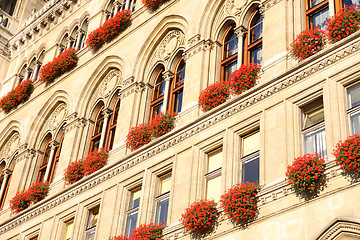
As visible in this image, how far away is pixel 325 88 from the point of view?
696 inches

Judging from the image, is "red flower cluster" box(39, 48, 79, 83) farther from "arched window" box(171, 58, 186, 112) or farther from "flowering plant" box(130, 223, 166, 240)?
"flowering plant" box(130, 223, 166, 240)

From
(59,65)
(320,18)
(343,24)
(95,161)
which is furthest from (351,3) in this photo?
(59,65)

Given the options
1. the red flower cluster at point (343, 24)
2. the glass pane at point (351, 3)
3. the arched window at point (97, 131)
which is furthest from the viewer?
the arched window at point (97, 131)

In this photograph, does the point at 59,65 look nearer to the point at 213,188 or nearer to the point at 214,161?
the point at 214,161

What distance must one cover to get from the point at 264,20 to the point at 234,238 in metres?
7.89

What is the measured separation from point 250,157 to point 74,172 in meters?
9.01

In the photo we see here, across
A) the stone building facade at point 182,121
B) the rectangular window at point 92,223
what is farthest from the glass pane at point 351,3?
the rectangular window at point 92,223

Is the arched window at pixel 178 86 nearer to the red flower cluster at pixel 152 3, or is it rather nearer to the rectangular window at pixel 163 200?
the rectangular window at pixel 163 200

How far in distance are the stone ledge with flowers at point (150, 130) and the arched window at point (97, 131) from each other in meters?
3.51

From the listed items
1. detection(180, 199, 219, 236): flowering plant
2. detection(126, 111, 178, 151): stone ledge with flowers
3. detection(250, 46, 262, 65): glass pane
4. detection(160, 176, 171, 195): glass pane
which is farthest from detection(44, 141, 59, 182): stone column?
detection(180, 199, 219, 236): flowering plant

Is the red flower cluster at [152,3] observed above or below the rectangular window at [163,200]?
above

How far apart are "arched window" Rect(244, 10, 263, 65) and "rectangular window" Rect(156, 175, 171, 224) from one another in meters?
4.71

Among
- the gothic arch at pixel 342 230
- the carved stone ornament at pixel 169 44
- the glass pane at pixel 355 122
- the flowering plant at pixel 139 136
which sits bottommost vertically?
the gothic arch at pixel 342 230

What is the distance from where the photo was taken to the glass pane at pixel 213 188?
19344mm
